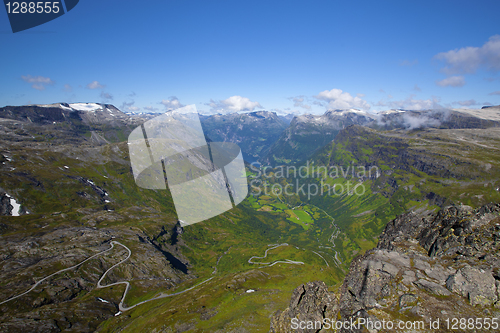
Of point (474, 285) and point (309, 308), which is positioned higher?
point (474, 285)

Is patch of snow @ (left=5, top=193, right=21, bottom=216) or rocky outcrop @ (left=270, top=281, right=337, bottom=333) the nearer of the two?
rocky outcrop @ (left=270, top=281, right=337, bottom=333)

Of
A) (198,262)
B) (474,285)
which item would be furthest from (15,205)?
(474,285)

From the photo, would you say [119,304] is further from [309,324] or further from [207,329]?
[309,324]

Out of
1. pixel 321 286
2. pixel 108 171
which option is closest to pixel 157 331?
pixel 321 286

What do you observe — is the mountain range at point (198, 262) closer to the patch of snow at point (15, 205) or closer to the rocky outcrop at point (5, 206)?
the patch of snow at point (15, 205)

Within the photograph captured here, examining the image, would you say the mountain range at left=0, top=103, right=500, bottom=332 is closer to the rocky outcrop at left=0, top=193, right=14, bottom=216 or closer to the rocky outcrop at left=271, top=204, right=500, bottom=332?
the rocky outcrop at left=271, top=204, right=500, bottom=332

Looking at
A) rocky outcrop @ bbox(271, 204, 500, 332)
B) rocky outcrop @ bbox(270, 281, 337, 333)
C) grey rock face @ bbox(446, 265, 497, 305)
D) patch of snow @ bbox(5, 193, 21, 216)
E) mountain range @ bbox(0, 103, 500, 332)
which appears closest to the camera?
grey rock face @ bbox(446, 265, 497, 305)

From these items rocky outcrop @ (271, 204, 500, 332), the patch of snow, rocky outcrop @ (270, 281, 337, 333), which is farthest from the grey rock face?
the patch of snow

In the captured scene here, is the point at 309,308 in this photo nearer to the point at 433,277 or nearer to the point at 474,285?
the point at 433,277

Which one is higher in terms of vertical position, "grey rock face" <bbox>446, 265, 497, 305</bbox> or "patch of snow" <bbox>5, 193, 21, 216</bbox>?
"grey rock face" <bbox>446, 265, 497, 305</bbox>
